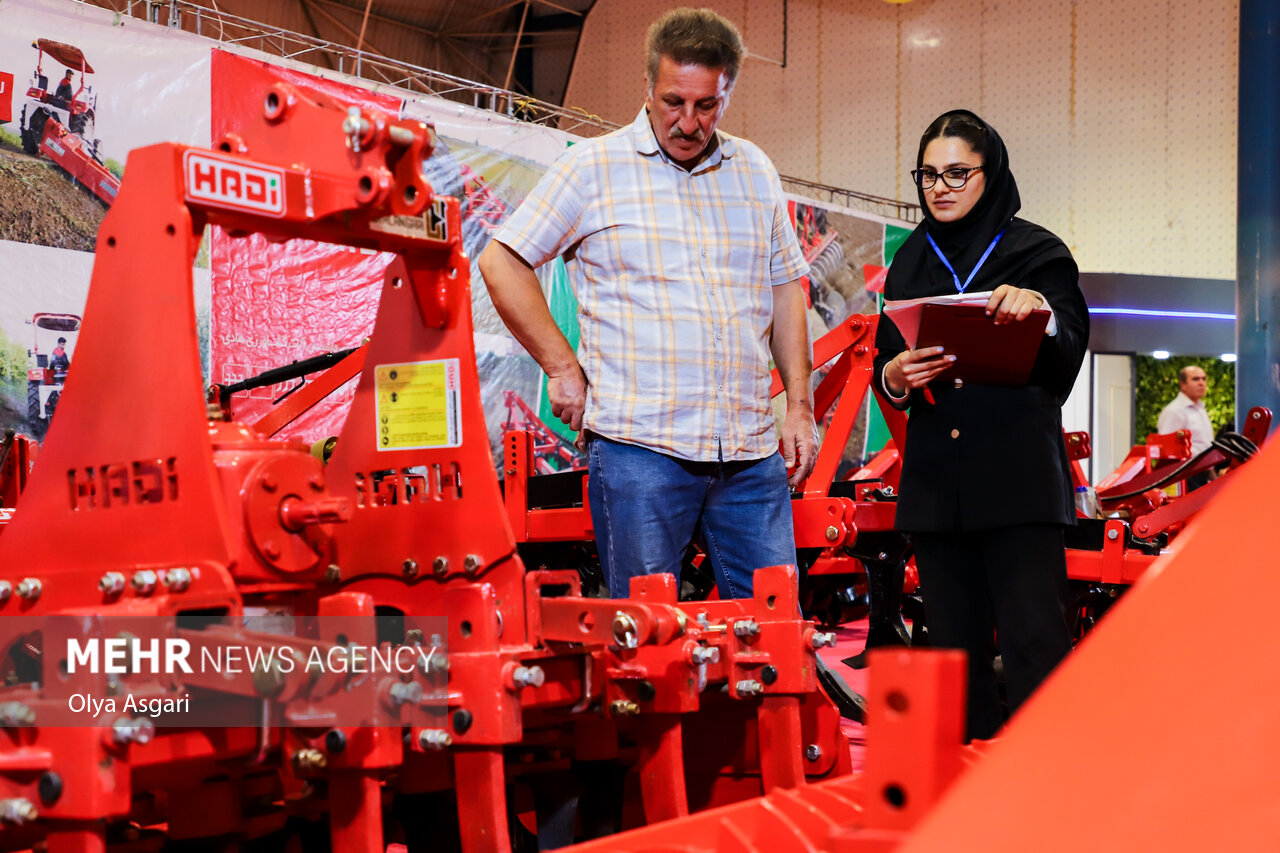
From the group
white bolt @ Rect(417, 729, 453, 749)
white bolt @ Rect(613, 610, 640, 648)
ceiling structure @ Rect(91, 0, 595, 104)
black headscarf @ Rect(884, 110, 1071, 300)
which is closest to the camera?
white bolt @ Rect(417, 729, 453, 749)

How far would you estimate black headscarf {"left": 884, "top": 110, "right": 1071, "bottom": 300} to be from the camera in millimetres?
2504

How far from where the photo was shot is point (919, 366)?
2.45 m

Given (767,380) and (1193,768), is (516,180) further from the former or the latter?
(1193,768)

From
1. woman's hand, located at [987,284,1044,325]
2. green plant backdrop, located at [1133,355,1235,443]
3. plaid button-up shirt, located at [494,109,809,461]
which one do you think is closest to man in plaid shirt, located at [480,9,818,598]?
plaid button-up shirt, located at [494,109,809,461]

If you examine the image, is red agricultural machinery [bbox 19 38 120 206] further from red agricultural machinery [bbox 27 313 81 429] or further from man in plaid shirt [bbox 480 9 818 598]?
man in plaid shirt [bbox 480 9 818 598]

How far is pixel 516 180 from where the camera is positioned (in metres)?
7.66

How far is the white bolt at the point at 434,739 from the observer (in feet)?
5.28

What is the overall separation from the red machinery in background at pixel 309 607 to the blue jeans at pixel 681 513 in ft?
0.90

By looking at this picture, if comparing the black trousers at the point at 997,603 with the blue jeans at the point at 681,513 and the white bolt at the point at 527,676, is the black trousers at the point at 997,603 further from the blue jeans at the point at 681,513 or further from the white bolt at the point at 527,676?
the white bolt at the point at 527,676

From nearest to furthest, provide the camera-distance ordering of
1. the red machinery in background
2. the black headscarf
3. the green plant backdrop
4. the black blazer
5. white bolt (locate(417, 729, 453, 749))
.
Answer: the red machinery in background → white bolt (locate(417, 729, 453, 749)) → the black blazer → the black headscarf → the green plant backdrop

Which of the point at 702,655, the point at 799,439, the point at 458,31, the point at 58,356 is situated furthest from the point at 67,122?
the point at 458,31

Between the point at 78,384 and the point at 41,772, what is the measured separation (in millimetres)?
577

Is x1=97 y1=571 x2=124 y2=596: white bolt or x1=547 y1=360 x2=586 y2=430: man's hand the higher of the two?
x1=547 y1=360 x2=586 y2=430: man's hand

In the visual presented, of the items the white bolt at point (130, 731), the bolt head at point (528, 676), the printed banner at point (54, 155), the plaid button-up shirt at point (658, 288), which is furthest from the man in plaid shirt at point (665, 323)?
the printed banner at point (54, 155)
